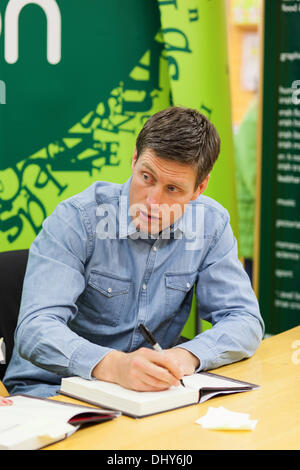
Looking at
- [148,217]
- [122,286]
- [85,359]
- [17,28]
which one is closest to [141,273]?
[122,286]

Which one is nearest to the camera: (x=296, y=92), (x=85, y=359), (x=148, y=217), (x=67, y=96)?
(x=85, y=359)

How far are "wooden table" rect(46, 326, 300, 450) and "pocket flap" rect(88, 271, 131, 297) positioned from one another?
1.31 ft

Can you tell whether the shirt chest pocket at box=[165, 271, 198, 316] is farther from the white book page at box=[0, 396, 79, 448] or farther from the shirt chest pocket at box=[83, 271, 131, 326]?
the white book page at box=[0, 396, 79, 448]

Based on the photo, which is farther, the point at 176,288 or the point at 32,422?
the point at 176,288

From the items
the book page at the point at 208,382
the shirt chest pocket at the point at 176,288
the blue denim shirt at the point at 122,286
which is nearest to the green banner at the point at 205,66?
the blue denim shirt at the point at 122,286

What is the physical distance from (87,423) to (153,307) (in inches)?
25.3

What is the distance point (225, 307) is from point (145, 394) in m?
0.57

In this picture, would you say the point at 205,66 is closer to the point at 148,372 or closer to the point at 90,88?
the point at 90,88

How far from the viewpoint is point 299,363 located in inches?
73.0

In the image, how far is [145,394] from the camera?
1.46 m

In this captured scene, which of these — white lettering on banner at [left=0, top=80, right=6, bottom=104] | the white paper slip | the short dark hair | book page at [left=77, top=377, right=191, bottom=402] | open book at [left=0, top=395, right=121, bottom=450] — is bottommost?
the white paper slip

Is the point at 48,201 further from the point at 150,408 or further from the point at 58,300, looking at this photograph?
the point at 150,408

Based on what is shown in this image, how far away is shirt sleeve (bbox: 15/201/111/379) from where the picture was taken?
1.61 metres

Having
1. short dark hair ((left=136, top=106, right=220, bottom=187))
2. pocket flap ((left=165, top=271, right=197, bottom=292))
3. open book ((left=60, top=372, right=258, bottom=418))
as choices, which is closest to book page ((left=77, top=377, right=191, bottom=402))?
open book ((left=60, top=372, right=258, bottom=418))
